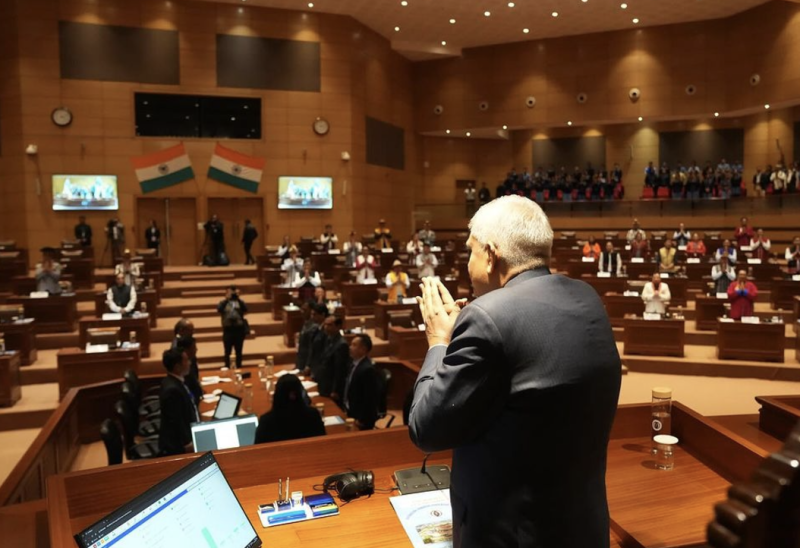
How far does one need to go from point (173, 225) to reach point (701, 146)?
712 inches

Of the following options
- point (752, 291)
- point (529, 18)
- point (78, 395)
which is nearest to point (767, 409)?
point (78, 395)

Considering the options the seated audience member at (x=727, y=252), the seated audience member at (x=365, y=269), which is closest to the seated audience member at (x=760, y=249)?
the seated audience member at (x=727, y=252)

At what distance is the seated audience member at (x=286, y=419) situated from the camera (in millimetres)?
4262

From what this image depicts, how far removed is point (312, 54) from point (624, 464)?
18364 mm

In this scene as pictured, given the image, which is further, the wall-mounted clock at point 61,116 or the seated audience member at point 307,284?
the wall-mounted clock at point 61,116

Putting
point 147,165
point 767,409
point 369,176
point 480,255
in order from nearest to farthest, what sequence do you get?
point 480,255 → point 767,409 → point 147,165 → point 369,176

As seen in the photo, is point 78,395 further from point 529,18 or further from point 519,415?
point 529,18

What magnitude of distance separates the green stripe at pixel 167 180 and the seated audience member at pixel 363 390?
13418mm

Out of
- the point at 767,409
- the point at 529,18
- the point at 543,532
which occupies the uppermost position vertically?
the point at 529,18

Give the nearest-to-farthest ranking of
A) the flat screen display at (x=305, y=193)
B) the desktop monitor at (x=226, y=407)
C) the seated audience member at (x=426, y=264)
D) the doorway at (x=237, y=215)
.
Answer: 1. the desktop monitor at (x=226, y=407)
2. the seated audience member at (x=426, y=264)
3. the doorway at (x=237, y=215)
4. the flat screen display at (x=305, y=193)

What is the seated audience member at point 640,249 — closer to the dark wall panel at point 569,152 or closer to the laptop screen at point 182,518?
the dark wall panel at point 569,152

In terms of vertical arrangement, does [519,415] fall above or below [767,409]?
above

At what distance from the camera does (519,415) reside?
4.91ft

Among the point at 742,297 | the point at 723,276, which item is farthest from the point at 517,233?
the point at 723,276
